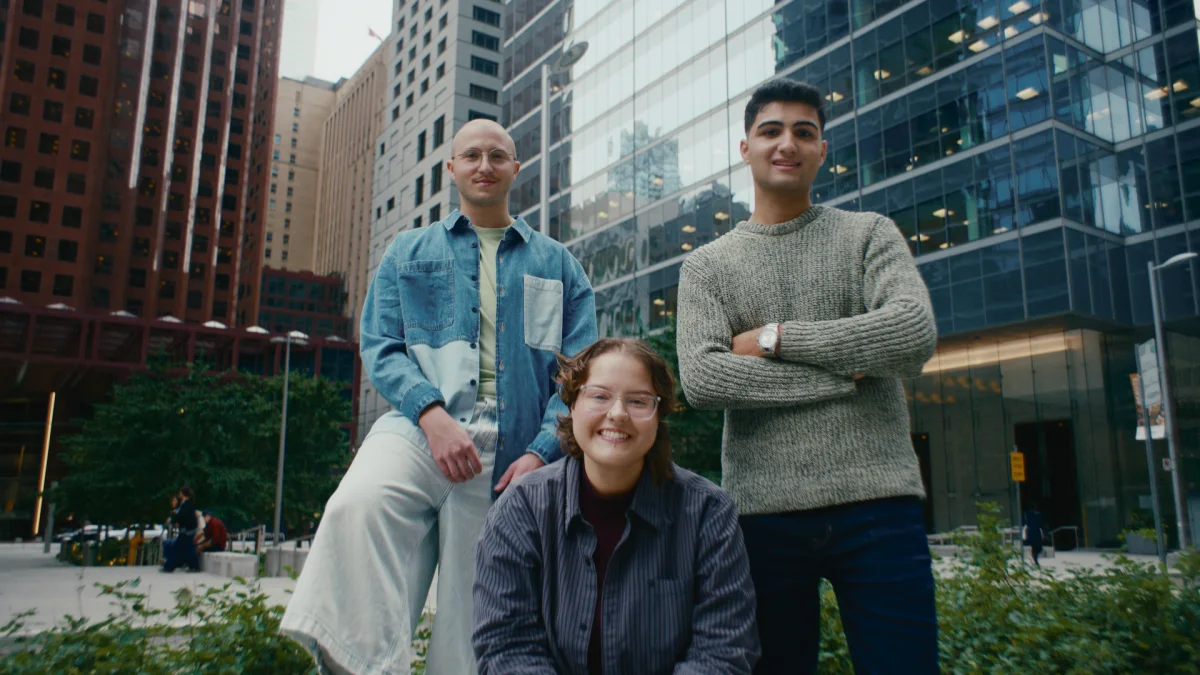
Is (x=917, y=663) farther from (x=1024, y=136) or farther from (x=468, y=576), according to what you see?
(x=1024, y=136)

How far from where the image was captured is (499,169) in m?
3.21

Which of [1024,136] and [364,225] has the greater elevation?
[364,225]

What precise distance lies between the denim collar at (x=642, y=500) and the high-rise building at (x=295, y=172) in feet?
512

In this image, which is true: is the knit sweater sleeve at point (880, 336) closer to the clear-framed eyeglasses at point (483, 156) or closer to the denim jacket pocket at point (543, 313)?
the denim jacket pocket at point (543, 313)

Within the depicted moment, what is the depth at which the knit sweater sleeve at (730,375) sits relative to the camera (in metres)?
2.59

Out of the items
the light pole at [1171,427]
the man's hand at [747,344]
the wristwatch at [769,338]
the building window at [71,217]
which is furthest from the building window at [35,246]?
the wristwatch at [769,338]

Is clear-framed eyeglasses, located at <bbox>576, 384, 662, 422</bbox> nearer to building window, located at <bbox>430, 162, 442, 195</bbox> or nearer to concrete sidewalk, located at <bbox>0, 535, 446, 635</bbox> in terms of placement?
concrete sidewalk, located at <bbox>0, 535, 446, 635</bbox>

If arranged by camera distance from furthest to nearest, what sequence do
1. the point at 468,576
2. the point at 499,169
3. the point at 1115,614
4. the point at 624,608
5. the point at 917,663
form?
1. the point at 1115,614
2. the point at 499,169
3. the point at 468,576
4. the point at 624,608
5. the point at 917,663

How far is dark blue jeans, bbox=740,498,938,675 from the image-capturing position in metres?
2.35

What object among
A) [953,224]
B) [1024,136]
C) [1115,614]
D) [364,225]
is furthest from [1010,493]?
[364,225]

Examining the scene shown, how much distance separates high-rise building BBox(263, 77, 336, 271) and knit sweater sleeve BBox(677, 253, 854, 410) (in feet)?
512

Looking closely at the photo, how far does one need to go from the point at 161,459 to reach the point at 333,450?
10269mm

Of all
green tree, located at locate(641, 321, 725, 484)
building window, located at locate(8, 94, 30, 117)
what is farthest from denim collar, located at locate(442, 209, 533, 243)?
building window, located at locate(8, 94, 30, 117)

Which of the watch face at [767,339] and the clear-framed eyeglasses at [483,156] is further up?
the clear-framed eyeglasses at [483,156]
